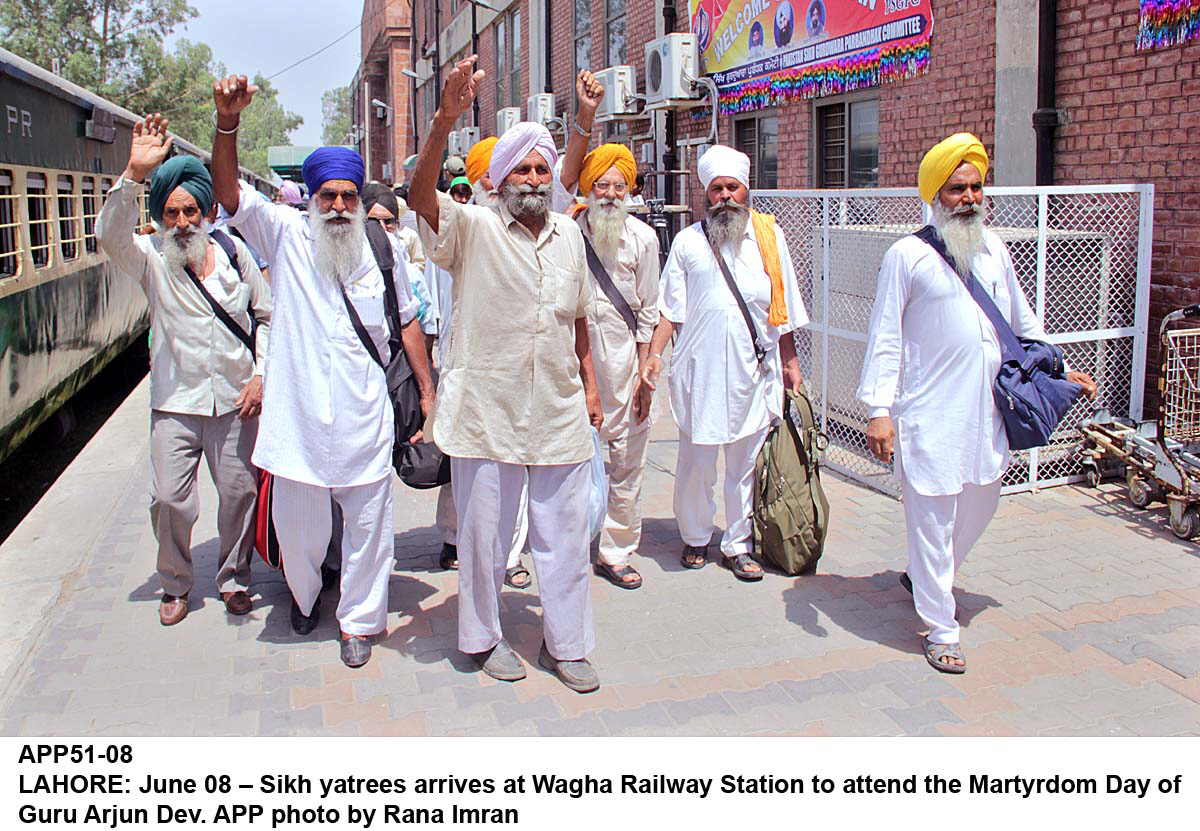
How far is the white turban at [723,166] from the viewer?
15.9 feet

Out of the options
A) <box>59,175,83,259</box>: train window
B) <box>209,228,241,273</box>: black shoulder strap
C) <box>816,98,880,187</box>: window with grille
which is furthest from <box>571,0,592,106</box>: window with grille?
<box>209,228,241,273</box>: black shoulder strap

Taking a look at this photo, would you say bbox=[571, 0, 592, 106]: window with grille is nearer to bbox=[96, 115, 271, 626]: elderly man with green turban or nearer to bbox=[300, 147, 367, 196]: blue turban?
bbox=[96, 115, 271, 626]: elderly man with green turban

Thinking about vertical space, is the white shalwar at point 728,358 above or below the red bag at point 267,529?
above

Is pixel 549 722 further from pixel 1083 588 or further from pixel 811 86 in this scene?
pixel 811 86

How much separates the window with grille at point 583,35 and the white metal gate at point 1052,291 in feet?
35.0

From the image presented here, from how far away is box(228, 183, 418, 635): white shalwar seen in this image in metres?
3.91

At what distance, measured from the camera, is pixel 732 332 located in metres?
4.90

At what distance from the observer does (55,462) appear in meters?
9.64

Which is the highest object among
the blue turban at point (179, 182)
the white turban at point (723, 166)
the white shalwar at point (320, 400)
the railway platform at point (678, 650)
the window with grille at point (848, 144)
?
the window with grille at point (848, 144)

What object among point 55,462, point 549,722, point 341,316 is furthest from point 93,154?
point 549,722

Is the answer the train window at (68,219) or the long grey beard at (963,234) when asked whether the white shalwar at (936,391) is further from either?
the train window at (68,219)

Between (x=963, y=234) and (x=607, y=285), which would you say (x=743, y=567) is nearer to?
(x=607, y=285)

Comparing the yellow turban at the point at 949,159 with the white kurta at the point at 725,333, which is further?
the white kurta at the point at 725,333

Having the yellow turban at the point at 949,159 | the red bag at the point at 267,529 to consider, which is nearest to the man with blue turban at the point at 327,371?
the red bag at the point at 267,529
